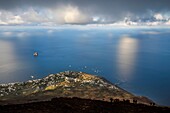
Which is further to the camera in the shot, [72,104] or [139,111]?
[72,104]

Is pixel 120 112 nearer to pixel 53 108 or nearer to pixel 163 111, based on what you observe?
pixel 163 111

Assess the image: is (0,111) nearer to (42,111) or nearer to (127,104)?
(42,111)

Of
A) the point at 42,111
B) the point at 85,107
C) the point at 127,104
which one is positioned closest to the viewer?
the point at 42,111

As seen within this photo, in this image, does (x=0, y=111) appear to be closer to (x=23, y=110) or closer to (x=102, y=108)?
(x=23, y=110)

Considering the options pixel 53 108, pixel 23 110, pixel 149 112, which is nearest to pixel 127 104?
pixel 149 112

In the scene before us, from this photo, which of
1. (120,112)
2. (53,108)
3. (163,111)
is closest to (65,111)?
(53,108)

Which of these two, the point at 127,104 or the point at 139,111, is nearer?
the point at 139,111

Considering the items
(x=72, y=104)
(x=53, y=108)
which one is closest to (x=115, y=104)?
(x=72, y=104)

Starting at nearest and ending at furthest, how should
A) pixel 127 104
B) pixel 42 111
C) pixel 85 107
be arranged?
pixel 42 111 → pixel 85 107 → pixel 127 104
